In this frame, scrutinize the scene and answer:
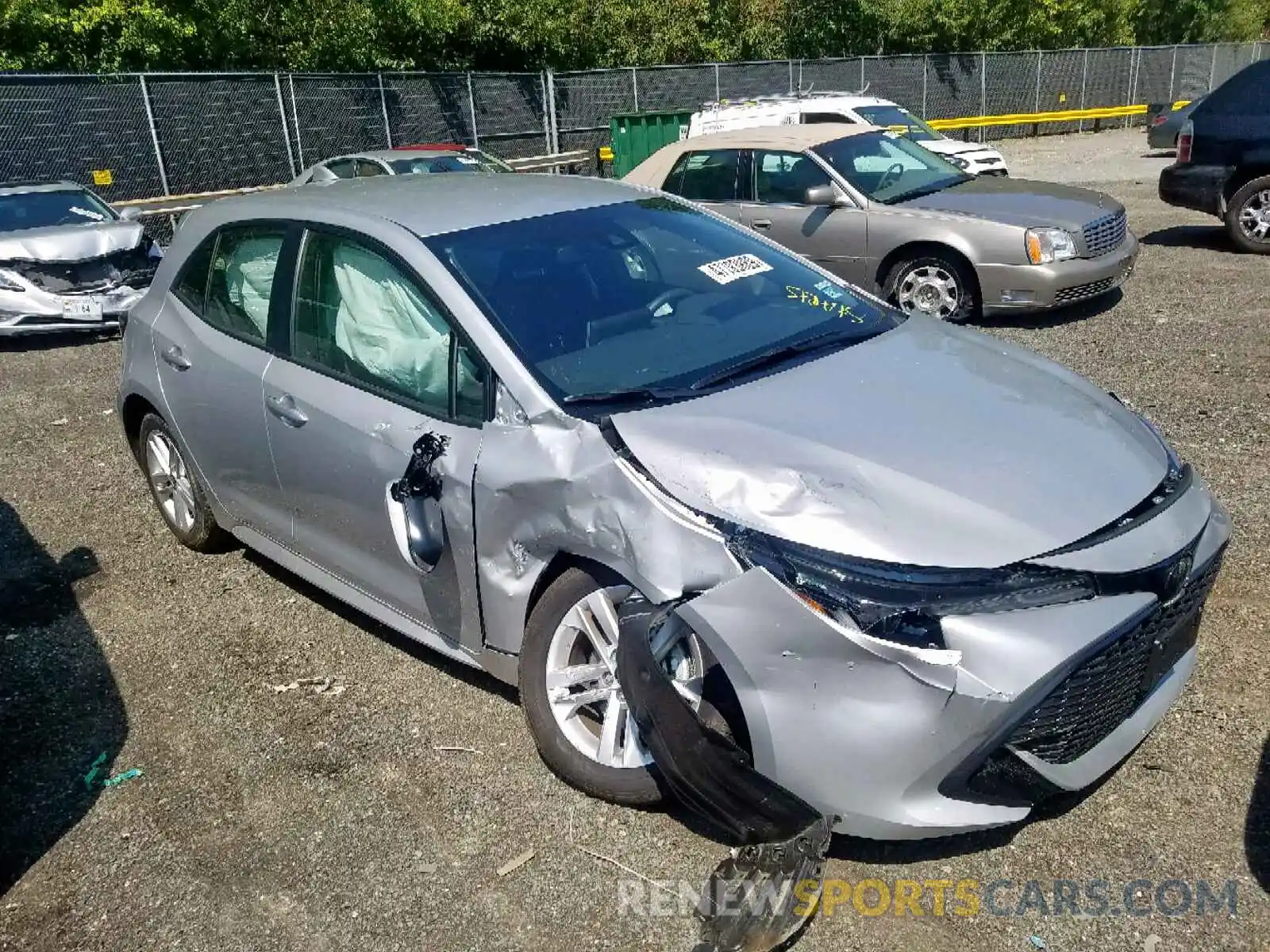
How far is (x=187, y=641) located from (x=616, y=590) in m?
2.30

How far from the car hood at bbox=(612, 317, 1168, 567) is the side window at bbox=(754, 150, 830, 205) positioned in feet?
18.8

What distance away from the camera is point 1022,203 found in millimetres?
8188

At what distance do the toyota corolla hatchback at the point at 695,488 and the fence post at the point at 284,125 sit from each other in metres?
14.5

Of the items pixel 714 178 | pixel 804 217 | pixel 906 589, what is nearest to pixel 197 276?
pixel 906 589

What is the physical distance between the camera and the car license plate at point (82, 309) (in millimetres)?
9664

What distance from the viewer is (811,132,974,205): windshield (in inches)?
342

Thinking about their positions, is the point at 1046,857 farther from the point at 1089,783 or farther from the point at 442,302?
the point at 442,302

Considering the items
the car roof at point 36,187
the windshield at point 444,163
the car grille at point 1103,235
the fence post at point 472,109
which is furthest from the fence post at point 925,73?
the car roof at point 36,187

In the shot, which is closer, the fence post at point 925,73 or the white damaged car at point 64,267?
the white damaged car at point 64,267

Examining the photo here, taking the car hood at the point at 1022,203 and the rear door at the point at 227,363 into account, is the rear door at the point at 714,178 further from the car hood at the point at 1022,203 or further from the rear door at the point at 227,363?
the rear door at the point at 227,363

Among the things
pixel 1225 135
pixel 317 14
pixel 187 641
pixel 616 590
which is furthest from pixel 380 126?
pixel 616 590

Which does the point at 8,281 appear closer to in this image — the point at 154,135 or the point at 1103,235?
the point at 154,135

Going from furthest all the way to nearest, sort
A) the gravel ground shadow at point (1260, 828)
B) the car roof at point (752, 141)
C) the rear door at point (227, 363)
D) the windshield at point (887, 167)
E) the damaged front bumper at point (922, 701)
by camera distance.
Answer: the car roof at point (752, 141) → the windshield at point (887, 167) → the rear door at point (227, 363) → the gravel ground shadow at point (1260, 828) → the damaged front bumper at point (922, 701)

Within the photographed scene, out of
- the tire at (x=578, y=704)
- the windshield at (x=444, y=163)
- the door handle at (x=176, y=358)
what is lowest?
the tire at (x=578, y=704)
